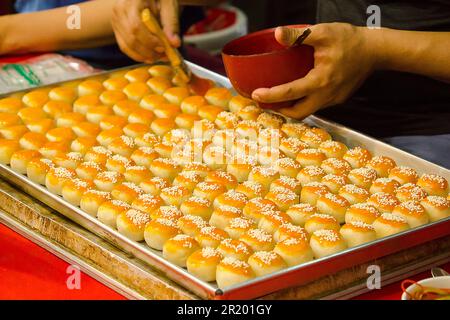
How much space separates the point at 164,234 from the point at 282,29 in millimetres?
573

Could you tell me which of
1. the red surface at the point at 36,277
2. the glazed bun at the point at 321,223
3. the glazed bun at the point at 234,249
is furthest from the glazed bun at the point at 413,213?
the red surface at the point at 36,277

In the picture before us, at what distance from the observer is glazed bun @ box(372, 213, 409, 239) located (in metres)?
1.52

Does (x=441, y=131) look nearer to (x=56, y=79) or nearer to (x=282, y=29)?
(x=282, y=29)

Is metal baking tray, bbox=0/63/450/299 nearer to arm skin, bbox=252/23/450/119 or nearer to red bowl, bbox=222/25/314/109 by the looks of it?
arm skin, bbox=252/23/450/119

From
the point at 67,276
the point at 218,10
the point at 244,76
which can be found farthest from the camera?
the point at 218,10

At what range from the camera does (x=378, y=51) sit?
1847 millimetres

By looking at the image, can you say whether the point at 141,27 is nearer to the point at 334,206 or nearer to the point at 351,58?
the point at 351,58

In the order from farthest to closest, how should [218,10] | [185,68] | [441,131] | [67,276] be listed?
[218,10] → [185,68] → [441,131] → [67,276]

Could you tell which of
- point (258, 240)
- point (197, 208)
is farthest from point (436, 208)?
→ point (197, 208)

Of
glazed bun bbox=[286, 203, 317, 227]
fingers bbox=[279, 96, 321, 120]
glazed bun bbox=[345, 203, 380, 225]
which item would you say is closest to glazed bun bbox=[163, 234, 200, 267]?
glazed bun bbox=[286, 203, 317, 227]

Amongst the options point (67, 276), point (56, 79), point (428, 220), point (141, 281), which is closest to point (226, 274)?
point (141, 281)

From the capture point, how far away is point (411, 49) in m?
1.86

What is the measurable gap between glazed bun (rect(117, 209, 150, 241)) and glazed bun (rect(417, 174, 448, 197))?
0.63 metres

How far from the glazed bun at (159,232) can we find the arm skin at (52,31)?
1215mm
